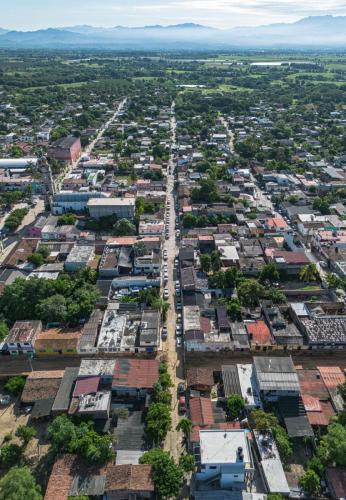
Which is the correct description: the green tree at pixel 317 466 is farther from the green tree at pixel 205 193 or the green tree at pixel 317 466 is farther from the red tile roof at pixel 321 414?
the green tree at pixel 205 193

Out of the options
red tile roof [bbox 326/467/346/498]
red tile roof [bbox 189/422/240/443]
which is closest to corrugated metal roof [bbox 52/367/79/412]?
red tile roof [bbox 189/422/240/443]

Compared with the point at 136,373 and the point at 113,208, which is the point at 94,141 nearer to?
the point at 113,208

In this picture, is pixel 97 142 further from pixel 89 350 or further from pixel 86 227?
pixel 89 350

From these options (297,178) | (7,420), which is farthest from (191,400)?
(297,178)

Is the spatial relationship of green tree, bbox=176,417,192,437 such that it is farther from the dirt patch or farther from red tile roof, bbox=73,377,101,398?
the dirt patch

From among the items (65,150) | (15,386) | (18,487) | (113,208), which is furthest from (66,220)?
(18,487)

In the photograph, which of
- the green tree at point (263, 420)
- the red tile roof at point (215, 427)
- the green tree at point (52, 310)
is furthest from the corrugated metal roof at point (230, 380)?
the green tree at point (52, 310)

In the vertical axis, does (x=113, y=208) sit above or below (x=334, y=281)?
above
